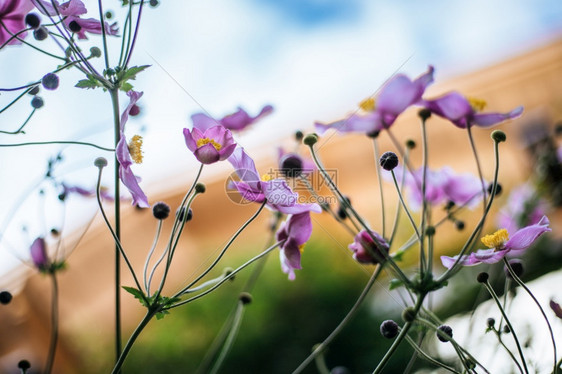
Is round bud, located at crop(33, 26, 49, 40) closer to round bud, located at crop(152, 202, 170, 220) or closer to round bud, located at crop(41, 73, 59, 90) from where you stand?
round bud, located at crop(41, 73, 59, 90)

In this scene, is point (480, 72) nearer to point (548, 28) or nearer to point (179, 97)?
point (548, 28)

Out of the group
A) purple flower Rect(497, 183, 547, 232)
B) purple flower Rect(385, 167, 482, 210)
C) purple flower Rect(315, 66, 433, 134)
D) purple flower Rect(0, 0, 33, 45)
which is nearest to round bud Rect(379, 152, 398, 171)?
purple flower Rect(315, 66, 433, 134)

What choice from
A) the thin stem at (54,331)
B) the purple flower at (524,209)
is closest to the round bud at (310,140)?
the thin stem at (54,331)

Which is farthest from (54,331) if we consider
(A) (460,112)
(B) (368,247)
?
(A) (460,112)

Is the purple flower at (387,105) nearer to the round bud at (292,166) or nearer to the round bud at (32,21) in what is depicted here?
the round bud at (292,166)

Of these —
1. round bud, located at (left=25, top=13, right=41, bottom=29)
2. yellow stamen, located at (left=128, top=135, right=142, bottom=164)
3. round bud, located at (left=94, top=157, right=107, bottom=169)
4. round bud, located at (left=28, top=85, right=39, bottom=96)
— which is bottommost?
yellow stamen, located at (left=128, top=135, right=142, bottom=164)

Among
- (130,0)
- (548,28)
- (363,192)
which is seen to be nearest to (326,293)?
→ (363,192)
